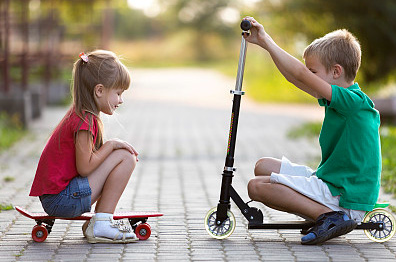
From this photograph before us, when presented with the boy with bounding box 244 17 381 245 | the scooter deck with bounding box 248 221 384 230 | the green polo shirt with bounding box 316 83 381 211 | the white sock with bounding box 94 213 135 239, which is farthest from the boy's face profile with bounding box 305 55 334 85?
the white sock with bounding box 94 213 135 239

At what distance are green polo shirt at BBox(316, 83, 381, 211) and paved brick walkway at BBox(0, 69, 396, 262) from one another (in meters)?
0.31

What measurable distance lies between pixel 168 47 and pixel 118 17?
8654mm

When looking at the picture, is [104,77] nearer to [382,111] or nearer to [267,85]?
[382,111]

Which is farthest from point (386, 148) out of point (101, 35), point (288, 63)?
point (101, 35)

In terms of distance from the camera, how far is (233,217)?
4.61 m

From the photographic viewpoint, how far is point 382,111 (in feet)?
46.3

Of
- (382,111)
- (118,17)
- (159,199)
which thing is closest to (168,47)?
(118,17)

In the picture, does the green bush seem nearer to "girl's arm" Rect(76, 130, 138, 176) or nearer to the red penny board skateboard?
the red penny board skateboard

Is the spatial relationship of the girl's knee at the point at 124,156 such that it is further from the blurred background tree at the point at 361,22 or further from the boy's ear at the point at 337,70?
the blurred background tree at the point at 361,22

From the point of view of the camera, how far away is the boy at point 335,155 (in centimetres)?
443

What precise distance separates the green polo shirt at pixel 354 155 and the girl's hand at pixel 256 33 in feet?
1.70

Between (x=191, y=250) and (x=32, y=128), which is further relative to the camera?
(x=32, y=128)

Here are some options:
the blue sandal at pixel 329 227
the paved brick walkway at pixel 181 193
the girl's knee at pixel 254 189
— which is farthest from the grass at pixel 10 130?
the blue sandal at pixel 329 227

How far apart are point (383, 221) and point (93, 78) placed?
1.91 m
